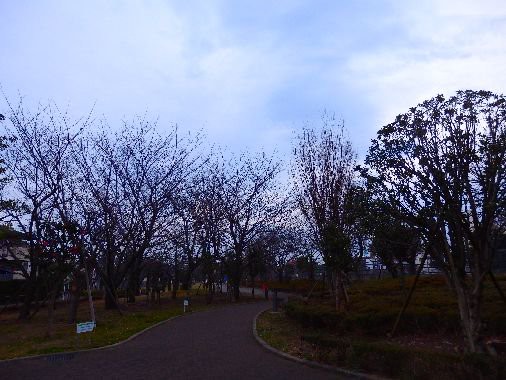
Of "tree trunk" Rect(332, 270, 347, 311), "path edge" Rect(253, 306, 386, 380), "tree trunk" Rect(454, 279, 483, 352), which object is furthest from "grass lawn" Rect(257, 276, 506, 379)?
"tree trunk" Rect(332, 270, 347, 311)

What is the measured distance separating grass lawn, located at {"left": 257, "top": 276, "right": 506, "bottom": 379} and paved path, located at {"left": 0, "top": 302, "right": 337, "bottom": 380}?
1.91 feet

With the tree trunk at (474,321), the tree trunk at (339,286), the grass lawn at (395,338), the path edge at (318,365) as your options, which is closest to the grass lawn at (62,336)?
the grass lawn at (395,338)

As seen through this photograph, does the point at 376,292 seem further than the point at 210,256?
No

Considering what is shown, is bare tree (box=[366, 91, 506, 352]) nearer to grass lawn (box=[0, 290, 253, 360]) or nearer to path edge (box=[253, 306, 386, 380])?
path edge (box=[253, 306, 386, 380])

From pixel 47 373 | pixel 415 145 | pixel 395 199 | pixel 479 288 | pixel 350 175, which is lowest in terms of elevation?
pixel 47 373

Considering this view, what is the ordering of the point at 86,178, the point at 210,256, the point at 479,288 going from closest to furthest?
1. the point at 479,288
2. the point at 86,178
3. the point at 210,256

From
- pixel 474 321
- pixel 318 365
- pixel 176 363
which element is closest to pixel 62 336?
pixel 176 363

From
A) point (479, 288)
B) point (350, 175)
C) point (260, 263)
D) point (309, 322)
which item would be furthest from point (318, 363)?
point (260, 263)

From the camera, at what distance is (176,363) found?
11.3m

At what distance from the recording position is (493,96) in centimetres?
961

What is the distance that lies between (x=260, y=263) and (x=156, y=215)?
1874 centimetres

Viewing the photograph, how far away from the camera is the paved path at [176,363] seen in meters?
9.95

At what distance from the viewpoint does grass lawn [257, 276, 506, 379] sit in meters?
7.34

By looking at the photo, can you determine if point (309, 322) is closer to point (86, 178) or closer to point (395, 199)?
point (395, 199)
